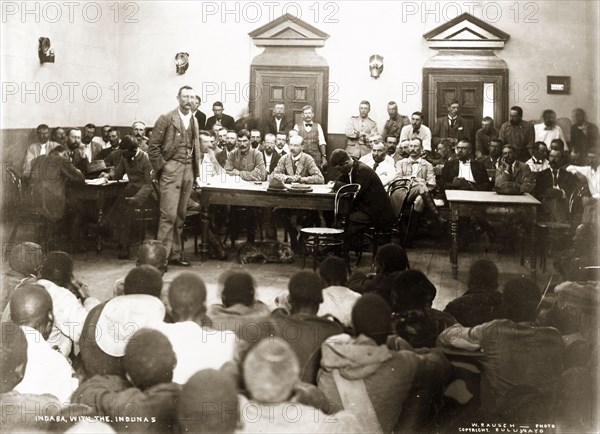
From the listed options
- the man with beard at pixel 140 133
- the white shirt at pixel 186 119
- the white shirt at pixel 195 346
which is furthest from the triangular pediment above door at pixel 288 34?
the white shirt at pixel 195 346

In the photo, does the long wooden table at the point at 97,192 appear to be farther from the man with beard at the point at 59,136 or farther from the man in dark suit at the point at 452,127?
the man in dark suit at the point at 452,127

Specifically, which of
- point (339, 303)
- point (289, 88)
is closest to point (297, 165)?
point (289, 88)

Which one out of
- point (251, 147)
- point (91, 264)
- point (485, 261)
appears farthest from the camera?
point (251, 147)

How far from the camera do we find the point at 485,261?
13.9 feet

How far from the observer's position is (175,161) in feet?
17.3

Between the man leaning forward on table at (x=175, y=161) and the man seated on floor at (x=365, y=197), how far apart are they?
113cm

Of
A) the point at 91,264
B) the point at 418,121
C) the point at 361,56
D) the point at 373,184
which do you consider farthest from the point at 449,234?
the point at 91,264

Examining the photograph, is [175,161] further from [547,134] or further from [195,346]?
[547,134]

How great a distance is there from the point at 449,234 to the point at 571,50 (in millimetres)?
1576

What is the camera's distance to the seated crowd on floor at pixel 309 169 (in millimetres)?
4684

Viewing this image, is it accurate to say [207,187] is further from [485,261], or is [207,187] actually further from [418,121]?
[485,261]

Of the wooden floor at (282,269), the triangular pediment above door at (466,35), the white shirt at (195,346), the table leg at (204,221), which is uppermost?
the triangular pediment above door at (466,35)

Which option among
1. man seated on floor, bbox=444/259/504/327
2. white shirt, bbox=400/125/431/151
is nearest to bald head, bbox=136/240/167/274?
man seated on floor, bbox=444/259/504/327

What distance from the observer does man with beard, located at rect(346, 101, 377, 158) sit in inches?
211
